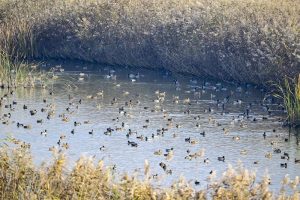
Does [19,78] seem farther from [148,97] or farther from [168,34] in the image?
[168,34]

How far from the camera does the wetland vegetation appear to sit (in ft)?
45.1

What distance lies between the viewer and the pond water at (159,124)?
20.3 metres

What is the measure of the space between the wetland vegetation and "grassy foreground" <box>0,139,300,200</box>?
22 mm

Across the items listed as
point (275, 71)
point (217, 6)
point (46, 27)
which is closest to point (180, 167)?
point (275, 71)

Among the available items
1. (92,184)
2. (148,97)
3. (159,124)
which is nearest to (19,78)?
(148,97)

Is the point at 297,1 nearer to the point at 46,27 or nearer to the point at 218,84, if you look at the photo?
the point at 218,84

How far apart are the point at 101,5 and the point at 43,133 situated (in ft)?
50.2

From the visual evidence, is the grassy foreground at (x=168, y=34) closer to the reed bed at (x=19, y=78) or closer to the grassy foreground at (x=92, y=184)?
the reed bed at (x=19, y=78)

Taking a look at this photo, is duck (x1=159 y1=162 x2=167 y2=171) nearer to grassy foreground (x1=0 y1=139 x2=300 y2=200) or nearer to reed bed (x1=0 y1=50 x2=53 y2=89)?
grassy foreground (x1=0 y1=139 x2=300 y2=200)

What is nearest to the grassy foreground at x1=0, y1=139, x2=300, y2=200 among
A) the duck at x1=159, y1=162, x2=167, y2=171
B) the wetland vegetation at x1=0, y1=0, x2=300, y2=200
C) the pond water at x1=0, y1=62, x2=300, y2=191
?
the wetland vegetation at x1=0, y1=0, x2=300, y2=200

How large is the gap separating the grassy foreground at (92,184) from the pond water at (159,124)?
158 inches

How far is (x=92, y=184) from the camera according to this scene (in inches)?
489

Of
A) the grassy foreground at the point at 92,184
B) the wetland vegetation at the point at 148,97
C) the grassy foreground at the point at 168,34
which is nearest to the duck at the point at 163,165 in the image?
the wetland vegetation at the point at 148,97

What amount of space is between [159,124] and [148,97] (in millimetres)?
4059
